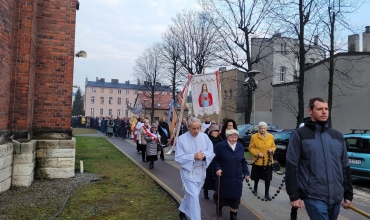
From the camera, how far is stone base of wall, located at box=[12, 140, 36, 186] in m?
8.14

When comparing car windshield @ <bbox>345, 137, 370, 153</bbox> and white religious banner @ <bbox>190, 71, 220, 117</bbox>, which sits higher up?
white religious banner @ <bbox>190, 71, 220, 117</bbox>

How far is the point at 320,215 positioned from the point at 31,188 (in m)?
6.85

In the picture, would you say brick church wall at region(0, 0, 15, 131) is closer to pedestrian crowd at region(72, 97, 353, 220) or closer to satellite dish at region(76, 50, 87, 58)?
satellite dish at region(76, 50, 87, 58)

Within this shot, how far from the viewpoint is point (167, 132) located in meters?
17.0

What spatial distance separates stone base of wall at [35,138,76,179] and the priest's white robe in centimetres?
468

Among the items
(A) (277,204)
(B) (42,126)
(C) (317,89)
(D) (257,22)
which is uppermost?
(D) (257,22)

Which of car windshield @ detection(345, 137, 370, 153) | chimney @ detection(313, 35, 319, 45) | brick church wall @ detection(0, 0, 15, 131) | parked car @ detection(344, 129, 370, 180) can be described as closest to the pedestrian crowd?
parked car @ detection(344, 129, 370, 180)

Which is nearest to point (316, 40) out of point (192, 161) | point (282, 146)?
point (282, 146)

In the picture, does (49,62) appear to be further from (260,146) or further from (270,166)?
(270,166)

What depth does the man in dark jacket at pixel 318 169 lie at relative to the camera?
353 centimetres

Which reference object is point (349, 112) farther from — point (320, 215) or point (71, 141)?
point (320, 215)

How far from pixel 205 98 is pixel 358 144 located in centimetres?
481

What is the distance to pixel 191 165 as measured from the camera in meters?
5.72

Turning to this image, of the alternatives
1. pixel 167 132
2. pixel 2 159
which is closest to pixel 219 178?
pixel 2 159
